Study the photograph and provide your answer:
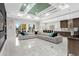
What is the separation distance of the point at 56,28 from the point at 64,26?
1.61m

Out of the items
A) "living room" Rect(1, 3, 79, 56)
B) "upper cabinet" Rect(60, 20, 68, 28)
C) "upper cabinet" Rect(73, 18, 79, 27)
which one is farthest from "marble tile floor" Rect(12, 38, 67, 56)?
"upper cabinet" Rect(60, 20, 68, 28)

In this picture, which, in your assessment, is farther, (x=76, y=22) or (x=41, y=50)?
(x=76, y=22)

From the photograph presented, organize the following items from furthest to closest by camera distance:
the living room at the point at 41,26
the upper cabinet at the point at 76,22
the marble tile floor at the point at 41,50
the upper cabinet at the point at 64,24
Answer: the upper cabinet at the point at 64,24, the upper cabinet at the point at 76,22, the living room at the point at 41,26, the marble tile floor at the point at 41,50

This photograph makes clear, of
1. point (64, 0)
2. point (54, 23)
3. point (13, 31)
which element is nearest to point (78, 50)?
point (64, 0)

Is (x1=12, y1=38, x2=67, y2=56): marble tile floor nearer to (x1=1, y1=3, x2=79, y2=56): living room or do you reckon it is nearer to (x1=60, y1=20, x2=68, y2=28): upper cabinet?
(x1=1, y1=3, x2=79, y2=56): living room

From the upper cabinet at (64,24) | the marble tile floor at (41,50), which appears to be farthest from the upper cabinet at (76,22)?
the marble tile floor at (41,50)

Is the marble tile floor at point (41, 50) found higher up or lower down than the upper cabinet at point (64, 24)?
lower down

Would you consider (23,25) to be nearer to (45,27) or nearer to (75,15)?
(45,27)

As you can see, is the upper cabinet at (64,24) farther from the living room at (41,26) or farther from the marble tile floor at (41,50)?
the marble tile floor at (41,50)

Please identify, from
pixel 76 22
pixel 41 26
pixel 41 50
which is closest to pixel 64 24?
pixel 76 22

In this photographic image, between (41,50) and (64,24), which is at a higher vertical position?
(64,24)

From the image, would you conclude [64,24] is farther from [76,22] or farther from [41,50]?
[41,50]

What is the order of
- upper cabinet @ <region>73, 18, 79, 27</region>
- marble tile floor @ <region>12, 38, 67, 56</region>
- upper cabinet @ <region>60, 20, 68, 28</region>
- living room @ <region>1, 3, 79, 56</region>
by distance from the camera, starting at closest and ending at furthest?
marble tile floor @ <region>12, 38, 67, 56</region> → living room @ <region>1, 3, 79, 56</region> → upper cabinet @ <region>73, 18, 79, 27</region> → upper cabinet @ <region>60, 20, 68, 28</region>

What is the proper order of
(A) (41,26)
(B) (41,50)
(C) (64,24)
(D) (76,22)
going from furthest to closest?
(A) (41,26), (C) (64,24), (D) (76,22), (B) (41,50)
